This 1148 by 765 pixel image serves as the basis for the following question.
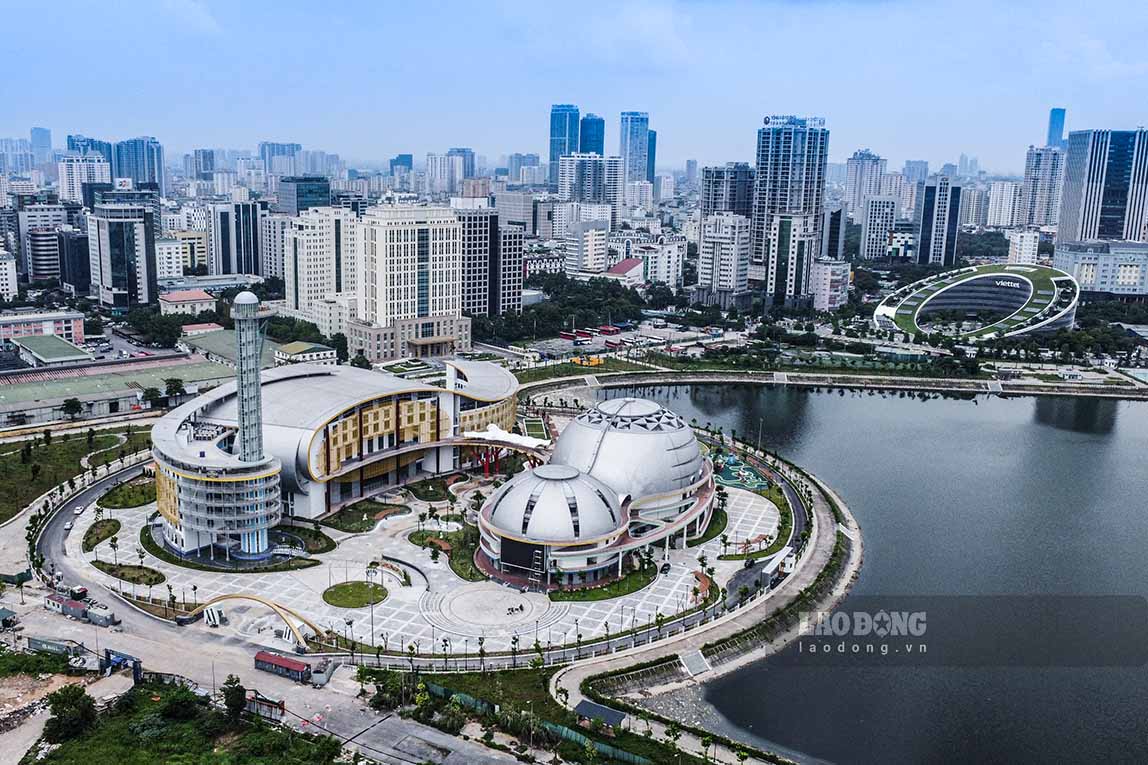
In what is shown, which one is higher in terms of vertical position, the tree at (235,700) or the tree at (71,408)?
the tree at (71,408)

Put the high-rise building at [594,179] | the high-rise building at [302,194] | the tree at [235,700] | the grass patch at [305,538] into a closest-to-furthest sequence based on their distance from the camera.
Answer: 1. the tree at [235,700]
2. the grass patch at [305,538]
3. the high-rise building at [302,194]
4. the high-rise building at [594,179]

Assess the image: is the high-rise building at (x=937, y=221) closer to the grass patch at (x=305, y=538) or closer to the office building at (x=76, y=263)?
the office building at (x=76, y=263)

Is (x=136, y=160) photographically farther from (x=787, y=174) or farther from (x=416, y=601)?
(x=416, y=601)

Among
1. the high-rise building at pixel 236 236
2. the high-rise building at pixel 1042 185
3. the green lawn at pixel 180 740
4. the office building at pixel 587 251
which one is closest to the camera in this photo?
the green lawn at pixel 180 740

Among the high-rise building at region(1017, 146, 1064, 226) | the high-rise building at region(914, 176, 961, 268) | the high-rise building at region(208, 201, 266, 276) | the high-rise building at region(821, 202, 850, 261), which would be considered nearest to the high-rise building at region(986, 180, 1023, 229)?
the high-rise building at region(1017, 146, 1064, 226)

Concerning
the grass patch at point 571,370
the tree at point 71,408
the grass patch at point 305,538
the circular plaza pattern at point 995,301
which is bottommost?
the grass patch at point 305,538

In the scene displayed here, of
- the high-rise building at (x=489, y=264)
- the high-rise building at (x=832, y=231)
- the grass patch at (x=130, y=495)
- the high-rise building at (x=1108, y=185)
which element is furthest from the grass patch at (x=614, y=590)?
the high-rise building at (x=1108, y=185)

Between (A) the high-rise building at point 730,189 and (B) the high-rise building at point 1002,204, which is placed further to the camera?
(B) the high-rise building at point 1002,204

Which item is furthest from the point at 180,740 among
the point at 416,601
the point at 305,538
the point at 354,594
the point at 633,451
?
the point at 633,451
